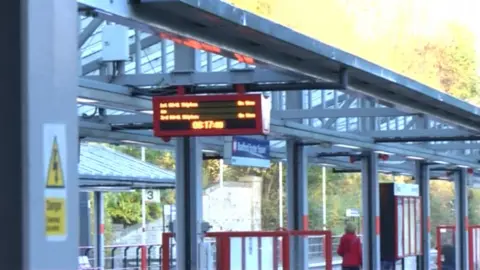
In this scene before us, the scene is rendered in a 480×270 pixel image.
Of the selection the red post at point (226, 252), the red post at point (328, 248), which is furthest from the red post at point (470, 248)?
the red post at point (226, 252)

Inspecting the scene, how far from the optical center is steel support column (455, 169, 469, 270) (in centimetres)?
2720

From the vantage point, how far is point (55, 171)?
247 centimetres

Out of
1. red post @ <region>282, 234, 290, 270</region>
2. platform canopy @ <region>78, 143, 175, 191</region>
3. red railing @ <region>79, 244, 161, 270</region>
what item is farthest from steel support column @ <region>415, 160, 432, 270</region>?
red post @ <region>282, 234, 290, 270</region>

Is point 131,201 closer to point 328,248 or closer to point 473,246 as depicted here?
point 473,246

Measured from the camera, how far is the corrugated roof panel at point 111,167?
2250 centimetres

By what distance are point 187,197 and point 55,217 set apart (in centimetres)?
1039

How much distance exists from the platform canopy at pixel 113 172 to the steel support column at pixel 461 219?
755 centimetres

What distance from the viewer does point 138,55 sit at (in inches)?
547

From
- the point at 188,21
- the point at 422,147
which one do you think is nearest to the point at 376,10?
the point at 422,147

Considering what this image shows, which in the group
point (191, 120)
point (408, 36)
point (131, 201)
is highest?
point (408, 36)

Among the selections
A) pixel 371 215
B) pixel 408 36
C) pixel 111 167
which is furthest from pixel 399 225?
pixel 408 36

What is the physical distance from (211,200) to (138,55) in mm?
42005

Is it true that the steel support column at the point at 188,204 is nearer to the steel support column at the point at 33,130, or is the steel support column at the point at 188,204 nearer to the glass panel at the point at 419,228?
the glass panel at the point at 419,228

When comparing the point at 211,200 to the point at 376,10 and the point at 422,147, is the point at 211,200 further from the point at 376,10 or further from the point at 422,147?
the point at 422,147
